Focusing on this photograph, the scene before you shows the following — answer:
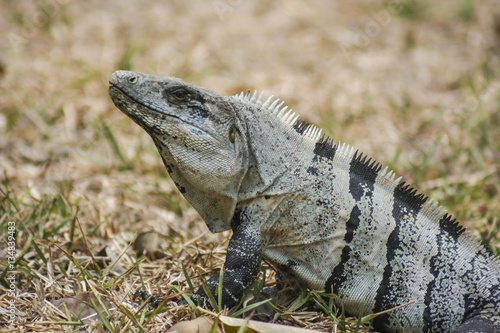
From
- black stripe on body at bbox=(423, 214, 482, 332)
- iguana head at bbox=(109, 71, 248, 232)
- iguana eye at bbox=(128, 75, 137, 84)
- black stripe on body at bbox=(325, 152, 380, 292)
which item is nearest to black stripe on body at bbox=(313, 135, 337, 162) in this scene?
black stripe on body at bbox=(325, 152, 380, 292)

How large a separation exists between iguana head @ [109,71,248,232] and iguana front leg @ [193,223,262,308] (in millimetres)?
293

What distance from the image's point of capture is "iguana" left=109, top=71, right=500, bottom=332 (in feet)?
11.3

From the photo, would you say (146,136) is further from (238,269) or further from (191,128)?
(238,269)

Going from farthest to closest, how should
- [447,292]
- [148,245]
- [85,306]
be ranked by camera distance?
[148,245] → [447,292] → [85,306]

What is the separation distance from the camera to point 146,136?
7094mm

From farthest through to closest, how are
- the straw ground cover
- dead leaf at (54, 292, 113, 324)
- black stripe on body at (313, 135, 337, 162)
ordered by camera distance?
the straw ground cover → black stripe on body at (313, 135, 337, 162) → dead leaf at (54, 292, 113, 324)

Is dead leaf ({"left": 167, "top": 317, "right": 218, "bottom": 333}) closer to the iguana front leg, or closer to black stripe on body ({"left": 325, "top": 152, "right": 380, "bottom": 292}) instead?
the iguana front leg

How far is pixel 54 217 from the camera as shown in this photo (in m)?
4.43

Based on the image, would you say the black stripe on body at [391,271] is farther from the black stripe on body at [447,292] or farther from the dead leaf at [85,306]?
the dead leaf at [85,306]

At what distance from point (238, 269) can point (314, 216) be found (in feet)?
2.29

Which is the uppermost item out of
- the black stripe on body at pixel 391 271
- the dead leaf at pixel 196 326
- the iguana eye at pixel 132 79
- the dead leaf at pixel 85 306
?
the iguana eye at pixel 132 79

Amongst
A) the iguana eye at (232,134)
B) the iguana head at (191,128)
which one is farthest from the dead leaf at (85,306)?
the iguana eye at (232,134)

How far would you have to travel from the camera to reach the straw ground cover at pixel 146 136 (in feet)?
12.3

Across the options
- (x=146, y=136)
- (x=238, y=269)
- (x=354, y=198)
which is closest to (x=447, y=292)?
(x=354, y=198)
